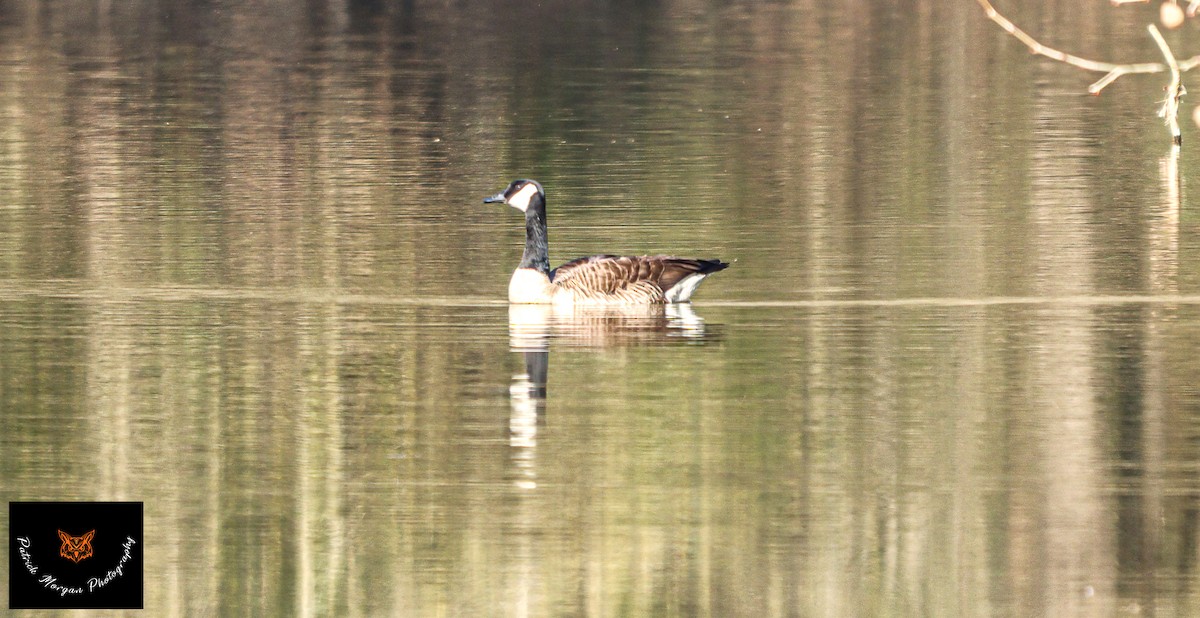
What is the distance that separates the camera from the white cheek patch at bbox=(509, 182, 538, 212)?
21.2m

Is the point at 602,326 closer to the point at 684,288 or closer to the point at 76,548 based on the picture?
the point at 684,288

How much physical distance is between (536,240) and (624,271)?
40.5 inches

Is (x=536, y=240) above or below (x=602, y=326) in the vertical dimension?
above

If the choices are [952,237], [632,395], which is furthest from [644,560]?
[952,237]

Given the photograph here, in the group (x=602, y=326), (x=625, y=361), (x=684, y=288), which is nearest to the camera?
(x=625, y=361)

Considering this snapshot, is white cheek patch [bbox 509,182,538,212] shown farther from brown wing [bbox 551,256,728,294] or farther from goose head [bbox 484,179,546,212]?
brown wing [bbox 551,256,728,294]

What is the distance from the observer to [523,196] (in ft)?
69.7

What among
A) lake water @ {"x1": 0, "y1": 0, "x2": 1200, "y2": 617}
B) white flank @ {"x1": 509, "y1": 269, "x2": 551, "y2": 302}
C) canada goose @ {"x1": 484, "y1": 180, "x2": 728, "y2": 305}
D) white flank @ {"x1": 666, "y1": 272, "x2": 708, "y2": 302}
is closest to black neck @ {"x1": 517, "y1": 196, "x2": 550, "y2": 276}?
canada goose @ {"x1": 484, "y1": 180, "x2": 728, "y2": 305}

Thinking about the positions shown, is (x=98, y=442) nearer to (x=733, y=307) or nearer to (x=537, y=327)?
(x=537, y=327)

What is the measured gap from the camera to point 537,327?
62.2 feet

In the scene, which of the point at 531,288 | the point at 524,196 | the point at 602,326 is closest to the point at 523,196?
the point at 524,196

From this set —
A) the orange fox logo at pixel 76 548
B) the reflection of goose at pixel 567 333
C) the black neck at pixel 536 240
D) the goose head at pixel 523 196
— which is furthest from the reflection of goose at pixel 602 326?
the orange fox logo at pixel 76 548

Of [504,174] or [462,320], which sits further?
[504,174]

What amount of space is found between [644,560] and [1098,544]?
7.41 feet
